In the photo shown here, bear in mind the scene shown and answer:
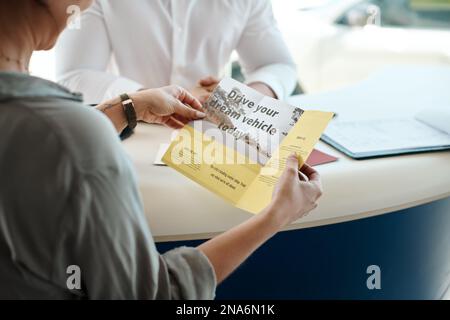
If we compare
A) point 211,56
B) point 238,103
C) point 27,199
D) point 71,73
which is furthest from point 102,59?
point 27,199

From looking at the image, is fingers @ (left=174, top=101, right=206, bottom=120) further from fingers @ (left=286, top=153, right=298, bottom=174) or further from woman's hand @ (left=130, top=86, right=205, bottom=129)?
fingers @ (left=286, top=153, right=298, bottom=174)

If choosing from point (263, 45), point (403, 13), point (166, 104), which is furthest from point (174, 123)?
point (403, 13)

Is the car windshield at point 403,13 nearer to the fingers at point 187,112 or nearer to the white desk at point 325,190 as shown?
the white desk at point 325,190

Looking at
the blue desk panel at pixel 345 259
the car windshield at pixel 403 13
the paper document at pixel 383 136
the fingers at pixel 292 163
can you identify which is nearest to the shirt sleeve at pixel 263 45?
the paper document at pixel 383 136

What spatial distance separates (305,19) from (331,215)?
3278mm

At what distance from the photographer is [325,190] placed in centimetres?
103

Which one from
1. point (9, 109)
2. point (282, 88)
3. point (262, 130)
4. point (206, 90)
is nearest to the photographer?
point (9, 109)

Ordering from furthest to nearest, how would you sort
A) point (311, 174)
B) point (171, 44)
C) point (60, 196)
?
point (171, 44) → point (311, 174) → point (60, 196)

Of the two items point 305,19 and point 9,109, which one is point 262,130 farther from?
point 305,19

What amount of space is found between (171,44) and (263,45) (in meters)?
0.31

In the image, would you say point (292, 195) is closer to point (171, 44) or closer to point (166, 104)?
point (166, 104)

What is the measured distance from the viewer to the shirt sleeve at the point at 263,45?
177cm

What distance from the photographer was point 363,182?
42.0 inches

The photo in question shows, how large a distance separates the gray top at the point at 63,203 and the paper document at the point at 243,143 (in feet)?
0.97
